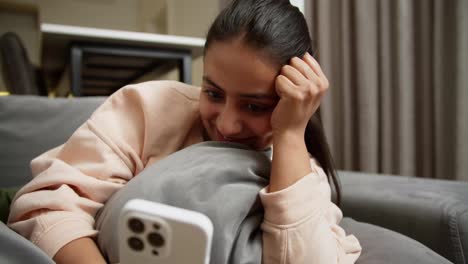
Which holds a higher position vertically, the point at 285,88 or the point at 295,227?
the point at 285,88

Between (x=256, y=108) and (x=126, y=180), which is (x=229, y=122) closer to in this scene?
(x=256, y=108)

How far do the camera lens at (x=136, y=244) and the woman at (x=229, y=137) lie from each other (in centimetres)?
22

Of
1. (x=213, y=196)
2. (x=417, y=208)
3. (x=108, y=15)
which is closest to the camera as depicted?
(x=213, y=196)

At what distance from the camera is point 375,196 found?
86cm

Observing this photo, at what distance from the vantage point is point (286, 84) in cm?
59

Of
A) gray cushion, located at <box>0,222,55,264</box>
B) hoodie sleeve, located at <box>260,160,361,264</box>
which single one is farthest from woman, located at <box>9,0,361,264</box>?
gray cushion, located at <box>0,222,55,264</box>

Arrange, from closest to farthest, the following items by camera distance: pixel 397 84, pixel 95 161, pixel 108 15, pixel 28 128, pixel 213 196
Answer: pixel 213 196 → pixel 95 161 → pixel 28 128 → pixel 397 84 → pixel 108 15

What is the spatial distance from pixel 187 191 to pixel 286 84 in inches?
8.6

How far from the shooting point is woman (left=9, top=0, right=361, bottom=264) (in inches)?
20.0

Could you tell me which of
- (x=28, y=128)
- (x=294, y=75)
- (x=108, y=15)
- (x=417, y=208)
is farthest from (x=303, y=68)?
(x=108, y=15)

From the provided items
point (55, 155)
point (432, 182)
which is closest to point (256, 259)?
point (55, 155)

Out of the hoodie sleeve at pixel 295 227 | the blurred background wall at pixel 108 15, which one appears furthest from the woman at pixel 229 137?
the blurred background wall at pixel 108 15

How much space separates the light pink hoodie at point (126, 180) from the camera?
505mm

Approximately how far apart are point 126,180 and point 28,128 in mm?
395
